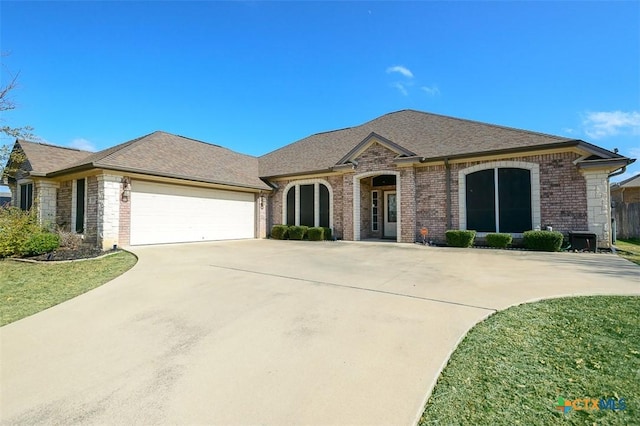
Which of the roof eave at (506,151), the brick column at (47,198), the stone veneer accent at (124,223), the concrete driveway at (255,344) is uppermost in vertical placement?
the roof eave at (506,151)

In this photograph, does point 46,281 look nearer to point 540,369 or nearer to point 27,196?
point 540,369

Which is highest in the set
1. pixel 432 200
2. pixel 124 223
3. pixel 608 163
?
pixel 608 163

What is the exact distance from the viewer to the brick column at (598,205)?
31.8ft

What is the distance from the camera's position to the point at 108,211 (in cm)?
1059

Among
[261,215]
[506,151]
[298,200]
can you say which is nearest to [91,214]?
[261,215]

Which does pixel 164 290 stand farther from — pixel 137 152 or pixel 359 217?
pixel 359 217

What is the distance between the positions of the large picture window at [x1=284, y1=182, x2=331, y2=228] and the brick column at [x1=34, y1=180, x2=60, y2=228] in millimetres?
11286

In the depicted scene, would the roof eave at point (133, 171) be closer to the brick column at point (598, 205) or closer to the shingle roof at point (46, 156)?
the shingle roof at point (46, 156)

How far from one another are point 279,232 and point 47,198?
36.9 ft

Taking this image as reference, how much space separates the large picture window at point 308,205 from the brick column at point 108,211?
8.32 metres

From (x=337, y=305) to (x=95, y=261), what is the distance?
802 centimetres

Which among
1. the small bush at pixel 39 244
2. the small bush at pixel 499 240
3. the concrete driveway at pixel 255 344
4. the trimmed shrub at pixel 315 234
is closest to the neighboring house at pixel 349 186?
the small bush at pixel 499 240

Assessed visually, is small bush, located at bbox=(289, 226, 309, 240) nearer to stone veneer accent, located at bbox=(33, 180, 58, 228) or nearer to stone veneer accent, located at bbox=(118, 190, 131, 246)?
stone veneer accent, located at bbox=(118, 190, 131, 246)

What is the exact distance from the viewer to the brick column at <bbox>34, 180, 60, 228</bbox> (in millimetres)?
13578
